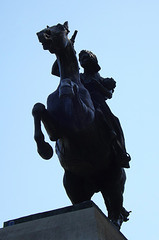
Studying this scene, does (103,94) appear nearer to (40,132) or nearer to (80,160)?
(80,160)

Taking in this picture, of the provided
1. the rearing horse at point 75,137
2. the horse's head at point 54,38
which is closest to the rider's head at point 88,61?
the rearing horse at point 75,137

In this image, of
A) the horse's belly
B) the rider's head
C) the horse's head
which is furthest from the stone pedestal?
the rider's head

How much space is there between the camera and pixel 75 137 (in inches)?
240

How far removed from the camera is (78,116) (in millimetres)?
6043

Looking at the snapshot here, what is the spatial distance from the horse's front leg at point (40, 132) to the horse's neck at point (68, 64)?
90 centimetres

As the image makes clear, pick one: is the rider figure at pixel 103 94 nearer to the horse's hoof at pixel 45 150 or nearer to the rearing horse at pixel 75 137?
the rearing horse at pixel 75 137

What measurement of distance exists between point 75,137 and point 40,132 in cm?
51

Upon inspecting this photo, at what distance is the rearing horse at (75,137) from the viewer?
235 inches

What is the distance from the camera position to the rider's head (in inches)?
302

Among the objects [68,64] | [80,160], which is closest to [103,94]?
[68,64]

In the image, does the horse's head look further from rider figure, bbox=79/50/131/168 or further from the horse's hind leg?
the horse's hind leg

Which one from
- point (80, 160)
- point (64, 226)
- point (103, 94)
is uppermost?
point (103, 94)

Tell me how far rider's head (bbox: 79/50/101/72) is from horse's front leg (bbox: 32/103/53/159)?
77.7 inches

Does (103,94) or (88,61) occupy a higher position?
(88,61)
